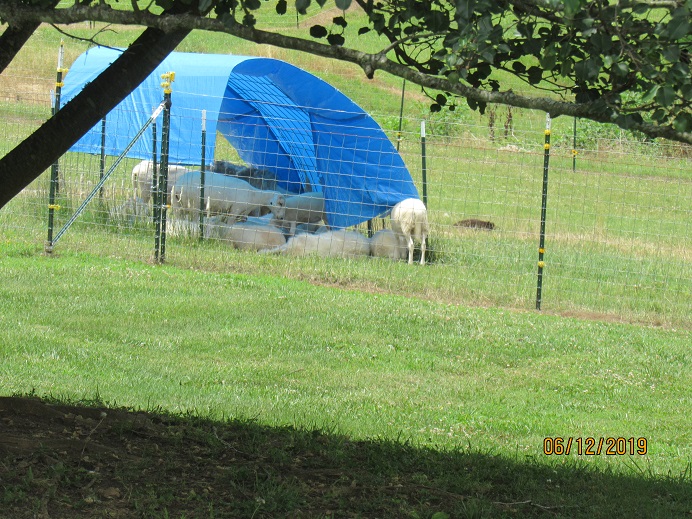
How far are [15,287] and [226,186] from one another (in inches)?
210

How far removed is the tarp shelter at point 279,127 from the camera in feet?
49.2

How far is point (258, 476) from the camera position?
4.71m

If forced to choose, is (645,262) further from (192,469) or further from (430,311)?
(192,469)

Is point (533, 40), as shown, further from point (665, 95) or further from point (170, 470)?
point (170, 470)

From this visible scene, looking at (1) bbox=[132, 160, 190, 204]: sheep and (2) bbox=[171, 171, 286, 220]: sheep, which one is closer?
(1) bbox=[132, 160, 190, 204]: sheep

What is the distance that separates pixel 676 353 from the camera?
30.8ft

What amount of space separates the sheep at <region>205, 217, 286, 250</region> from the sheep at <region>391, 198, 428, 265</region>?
187 centimetres

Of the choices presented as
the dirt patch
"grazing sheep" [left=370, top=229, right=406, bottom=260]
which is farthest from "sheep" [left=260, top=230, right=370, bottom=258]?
the dirt patch

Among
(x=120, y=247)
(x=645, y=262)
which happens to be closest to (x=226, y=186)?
(x=120, y=247)

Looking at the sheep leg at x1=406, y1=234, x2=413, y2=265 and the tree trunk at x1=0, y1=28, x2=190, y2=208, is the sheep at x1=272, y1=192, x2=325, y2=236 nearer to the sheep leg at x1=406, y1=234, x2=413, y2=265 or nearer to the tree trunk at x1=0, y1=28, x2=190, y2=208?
the sheep leg at x1=406, y1=234, x2=413, y2=265

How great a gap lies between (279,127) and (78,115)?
41.4ft

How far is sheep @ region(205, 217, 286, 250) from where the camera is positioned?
1368 cm
